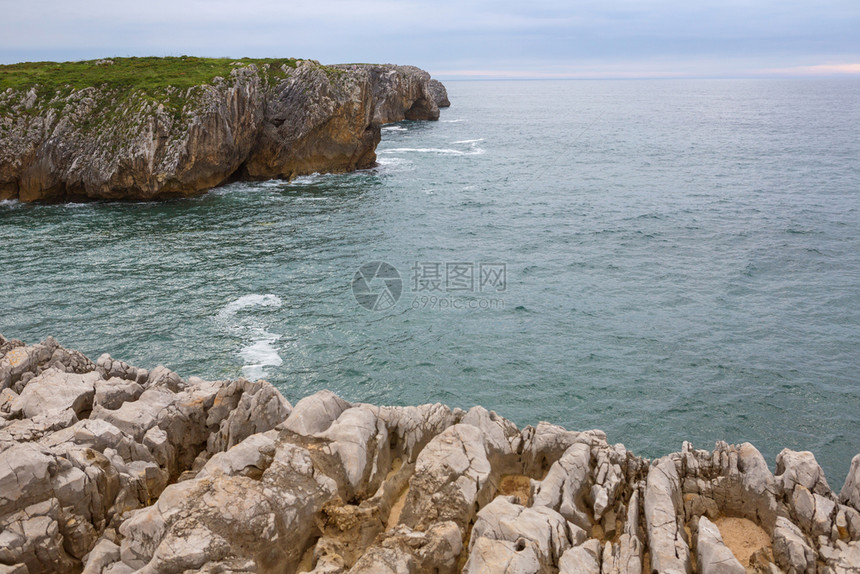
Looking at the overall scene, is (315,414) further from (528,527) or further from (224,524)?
(528,527)

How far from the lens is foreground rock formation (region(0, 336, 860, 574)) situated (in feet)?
46.6

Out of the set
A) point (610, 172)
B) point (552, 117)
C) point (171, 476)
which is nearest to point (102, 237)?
point (171, 476)

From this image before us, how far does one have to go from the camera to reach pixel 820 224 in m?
59.8

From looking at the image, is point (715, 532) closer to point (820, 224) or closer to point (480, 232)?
point (480, 232)

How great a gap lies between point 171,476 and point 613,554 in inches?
548

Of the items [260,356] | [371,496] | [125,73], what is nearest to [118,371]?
[260,356]

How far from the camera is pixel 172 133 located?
213 feet

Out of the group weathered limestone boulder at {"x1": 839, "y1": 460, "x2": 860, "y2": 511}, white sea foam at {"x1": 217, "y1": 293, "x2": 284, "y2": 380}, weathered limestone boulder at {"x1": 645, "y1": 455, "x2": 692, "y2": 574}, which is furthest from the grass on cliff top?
weathered limestone boulder at {"x1": 839, "y1": 460, "x2": 860, "y2": 511}

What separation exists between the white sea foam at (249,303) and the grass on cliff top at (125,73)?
40.0 m

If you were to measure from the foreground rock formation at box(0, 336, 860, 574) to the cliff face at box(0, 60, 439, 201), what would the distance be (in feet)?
161

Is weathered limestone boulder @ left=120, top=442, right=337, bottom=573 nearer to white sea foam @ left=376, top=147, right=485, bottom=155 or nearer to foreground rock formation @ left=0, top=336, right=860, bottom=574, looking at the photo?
foreground rock formation @ left=0, top=336, right=860, bottom=574

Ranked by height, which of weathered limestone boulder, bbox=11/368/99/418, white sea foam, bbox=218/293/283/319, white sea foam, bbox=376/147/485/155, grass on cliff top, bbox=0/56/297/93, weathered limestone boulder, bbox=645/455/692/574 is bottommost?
white sea foam, bbox=218/293/283/319

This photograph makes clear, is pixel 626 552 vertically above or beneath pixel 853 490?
beneath

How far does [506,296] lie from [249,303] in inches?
689
